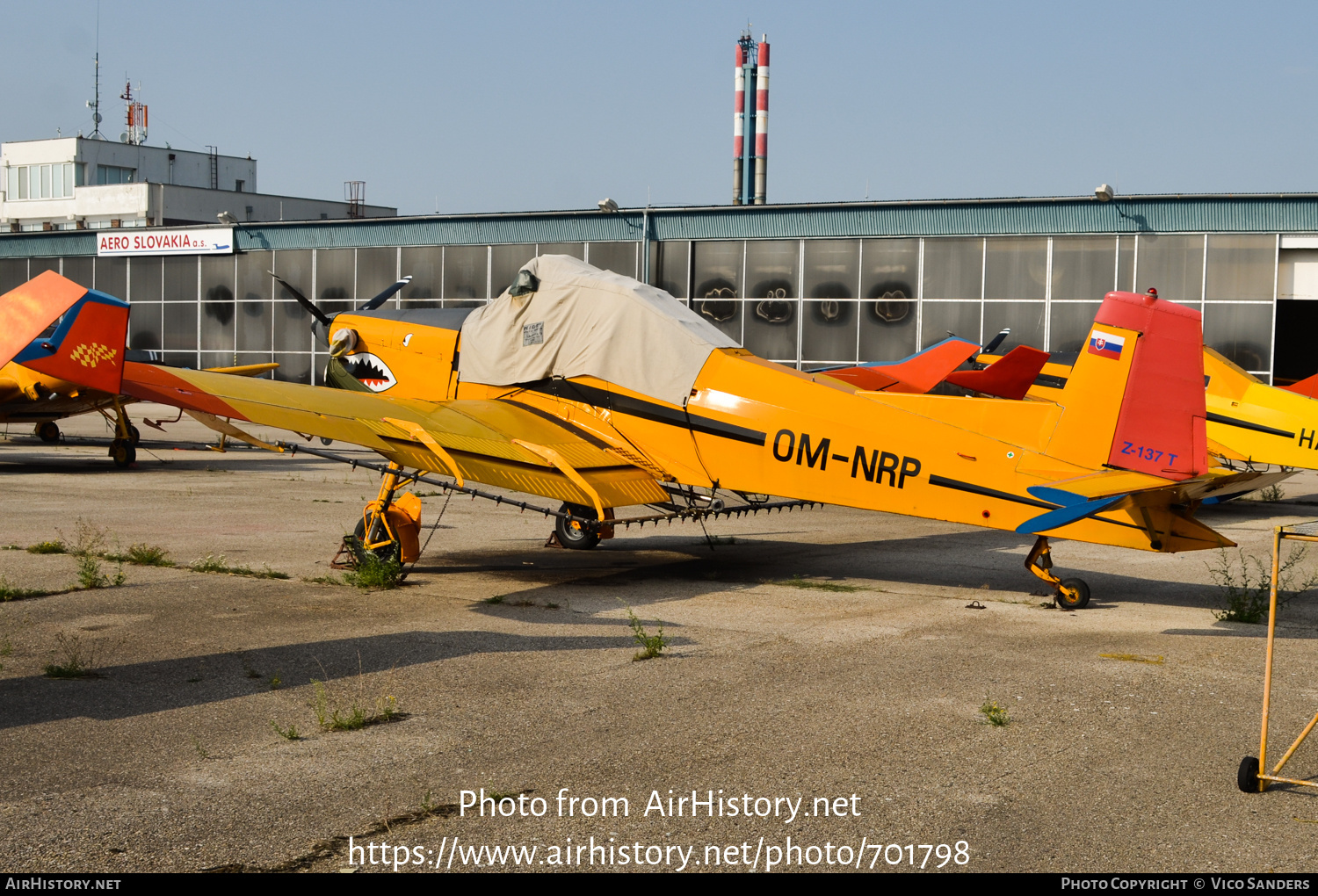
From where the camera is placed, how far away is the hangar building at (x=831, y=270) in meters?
31.6

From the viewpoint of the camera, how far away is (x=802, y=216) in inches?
1441

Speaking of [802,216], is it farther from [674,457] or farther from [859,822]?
[859,822]

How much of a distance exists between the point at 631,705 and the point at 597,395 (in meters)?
5.51

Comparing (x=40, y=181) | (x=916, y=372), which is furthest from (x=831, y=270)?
(x=40, y=181)

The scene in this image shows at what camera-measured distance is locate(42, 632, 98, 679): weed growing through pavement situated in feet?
23.5

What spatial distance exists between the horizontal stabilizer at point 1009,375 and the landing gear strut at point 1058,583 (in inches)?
394

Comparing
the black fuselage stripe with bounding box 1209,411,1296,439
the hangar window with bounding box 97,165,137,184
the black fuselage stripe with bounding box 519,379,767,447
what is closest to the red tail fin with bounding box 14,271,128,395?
the black fuselage stripe with bounding box 519,379,767,447

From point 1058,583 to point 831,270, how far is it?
2702 centimetres

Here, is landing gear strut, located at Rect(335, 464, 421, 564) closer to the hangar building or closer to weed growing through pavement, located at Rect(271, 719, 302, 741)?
weed growing through pavement, located at Rect(271, 719, 302, 741)

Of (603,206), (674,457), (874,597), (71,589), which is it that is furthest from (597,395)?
(603,206)

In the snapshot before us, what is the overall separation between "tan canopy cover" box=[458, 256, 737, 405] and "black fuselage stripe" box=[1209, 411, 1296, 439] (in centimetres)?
1056

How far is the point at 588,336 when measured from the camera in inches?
468

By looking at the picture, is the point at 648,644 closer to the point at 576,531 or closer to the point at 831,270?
the point at 576,531

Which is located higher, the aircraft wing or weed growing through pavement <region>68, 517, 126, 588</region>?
the aircraft wing
